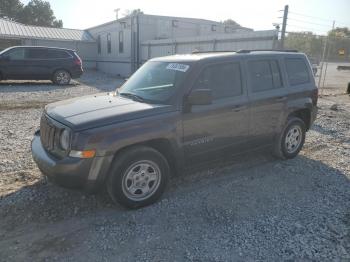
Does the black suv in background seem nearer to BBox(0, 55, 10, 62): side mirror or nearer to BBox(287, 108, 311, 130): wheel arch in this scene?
BBox(0, 55, 10, 62): side mirror

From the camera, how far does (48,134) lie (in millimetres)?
3988

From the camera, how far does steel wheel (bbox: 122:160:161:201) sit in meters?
3.88

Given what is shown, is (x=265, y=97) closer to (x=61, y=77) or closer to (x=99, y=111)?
(x=99, y=111)

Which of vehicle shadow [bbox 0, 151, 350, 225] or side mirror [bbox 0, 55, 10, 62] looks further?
side mirror [bbox 0, 55, 10, 62]

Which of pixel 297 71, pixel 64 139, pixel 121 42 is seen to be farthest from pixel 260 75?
pixel 121 42

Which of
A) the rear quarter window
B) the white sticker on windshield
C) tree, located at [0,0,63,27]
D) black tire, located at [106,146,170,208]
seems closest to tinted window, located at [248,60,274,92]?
the white sticker on windshield

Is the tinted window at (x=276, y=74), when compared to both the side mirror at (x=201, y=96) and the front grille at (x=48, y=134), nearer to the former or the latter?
the side mirror at (x=201, y=96)

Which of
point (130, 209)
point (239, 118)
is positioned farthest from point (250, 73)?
point (130, 209)

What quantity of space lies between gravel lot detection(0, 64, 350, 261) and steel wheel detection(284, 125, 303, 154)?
0.84 ft

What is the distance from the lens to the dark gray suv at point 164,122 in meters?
3.62

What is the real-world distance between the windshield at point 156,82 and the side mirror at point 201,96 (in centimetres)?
29

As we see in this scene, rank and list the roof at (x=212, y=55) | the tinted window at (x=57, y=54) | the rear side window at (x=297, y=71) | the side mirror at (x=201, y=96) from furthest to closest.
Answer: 1. the tinted window at (x=57, y=54)
2. the rear side window at (x=297, y=71)
3. the roof at (x=212, y=55)
4. the side mirror at (x=201, y=96)

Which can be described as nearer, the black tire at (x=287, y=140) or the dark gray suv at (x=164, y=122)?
the dark gray suv at (x=164, y=122)

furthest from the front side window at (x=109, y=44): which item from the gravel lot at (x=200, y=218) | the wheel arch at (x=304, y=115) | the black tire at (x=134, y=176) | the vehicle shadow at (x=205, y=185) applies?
the black tire at (x=134, y=176)
